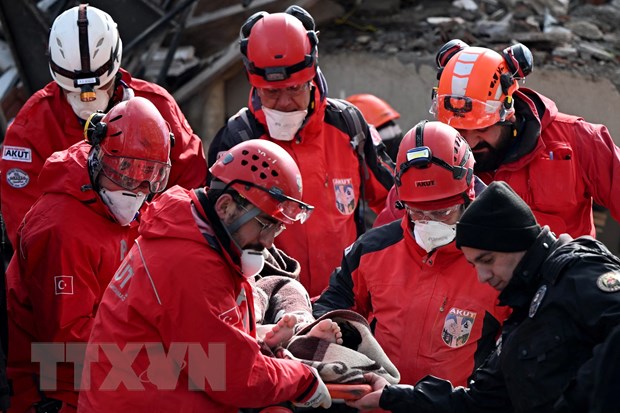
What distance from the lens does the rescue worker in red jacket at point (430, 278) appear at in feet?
15.2

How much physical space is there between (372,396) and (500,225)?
1029 millimetres

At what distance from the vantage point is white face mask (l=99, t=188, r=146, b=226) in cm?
487

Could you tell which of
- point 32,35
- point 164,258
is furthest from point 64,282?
point 32,35

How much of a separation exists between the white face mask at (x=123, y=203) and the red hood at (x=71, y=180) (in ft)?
0.11

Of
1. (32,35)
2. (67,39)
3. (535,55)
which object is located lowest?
(535,55)

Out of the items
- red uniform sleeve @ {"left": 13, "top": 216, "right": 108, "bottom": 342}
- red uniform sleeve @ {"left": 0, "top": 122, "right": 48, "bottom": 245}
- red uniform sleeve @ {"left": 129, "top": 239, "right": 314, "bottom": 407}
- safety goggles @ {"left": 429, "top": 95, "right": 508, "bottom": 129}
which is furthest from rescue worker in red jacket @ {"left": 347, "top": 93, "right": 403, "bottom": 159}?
red uniform sleeve @ {"left": 129, "top": 239, "right": 314, "bottom": 407}

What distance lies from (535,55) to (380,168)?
3579mm

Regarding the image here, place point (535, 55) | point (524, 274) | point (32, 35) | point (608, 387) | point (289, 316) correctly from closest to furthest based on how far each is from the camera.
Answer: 1. point (608, 387)
2. point (524, 274)
3. point (289, 316)
4. point (32, 35)
5. point (535, 55)

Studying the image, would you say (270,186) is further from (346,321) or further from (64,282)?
(64,282)

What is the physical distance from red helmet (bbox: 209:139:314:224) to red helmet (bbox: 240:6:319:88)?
151 cm

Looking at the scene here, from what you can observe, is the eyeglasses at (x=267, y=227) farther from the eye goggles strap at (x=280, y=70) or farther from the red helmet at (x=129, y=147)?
the eye goggles strap at (x=280, y=70)

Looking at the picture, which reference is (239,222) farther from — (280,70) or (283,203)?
(280,70)

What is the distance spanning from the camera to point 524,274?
3850mm

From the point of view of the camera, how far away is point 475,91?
5492mm
